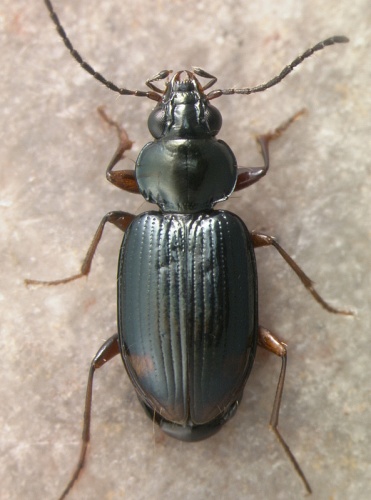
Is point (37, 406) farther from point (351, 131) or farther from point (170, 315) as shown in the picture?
point (351, 131)

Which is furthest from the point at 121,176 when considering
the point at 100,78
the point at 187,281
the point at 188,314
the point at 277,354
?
the point at 277,354

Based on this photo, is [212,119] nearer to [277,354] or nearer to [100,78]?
[100,78]

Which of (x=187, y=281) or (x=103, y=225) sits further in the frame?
(x=103, y=225)

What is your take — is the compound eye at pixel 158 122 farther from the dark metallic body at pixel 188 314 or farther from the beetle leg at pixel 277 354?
the beetle leg at pixel 277 354

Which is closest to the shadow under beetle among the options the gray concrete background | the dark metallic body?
the dark metallic body

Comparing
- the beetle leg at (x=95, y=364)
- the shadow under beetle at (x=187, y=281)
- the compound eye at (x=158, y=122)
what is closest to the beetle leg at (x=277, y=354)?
the shadow under beetle at (x=187, y=281)

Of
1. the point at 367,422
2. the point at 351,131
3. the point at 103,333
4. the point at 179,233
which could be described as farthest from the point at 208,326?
the point at 351,131
